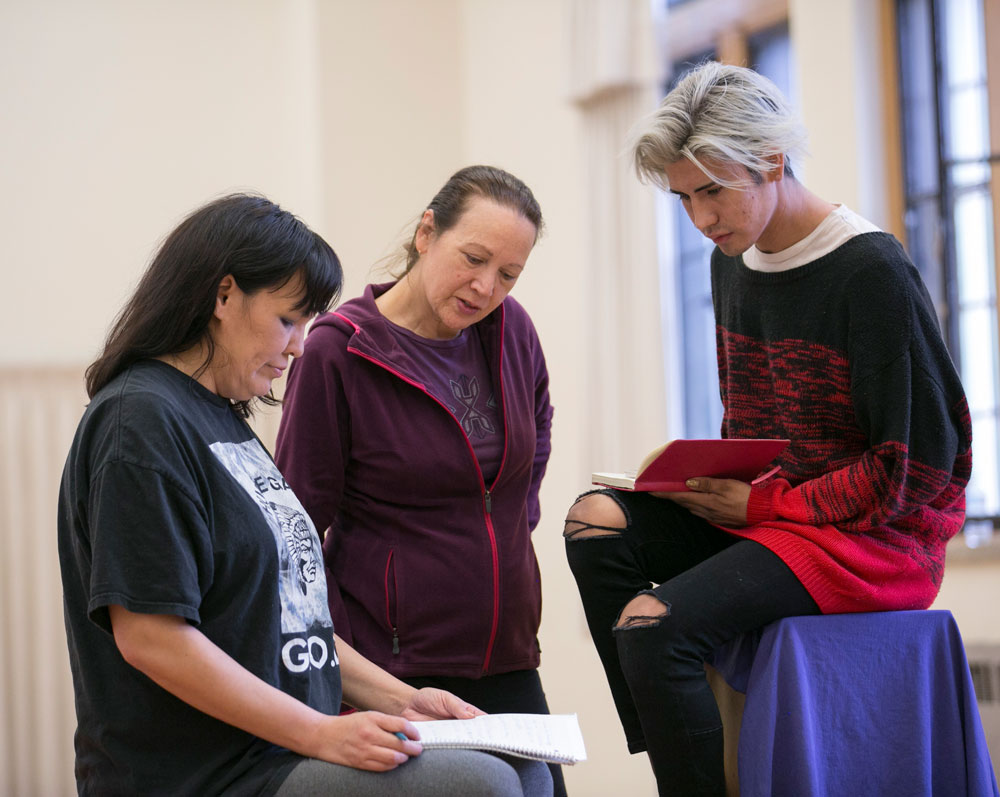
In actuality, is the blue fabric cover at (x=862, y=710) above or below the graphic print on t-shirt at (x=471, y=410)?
below

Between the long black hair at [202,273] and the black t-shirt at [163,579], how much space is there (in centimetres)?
4

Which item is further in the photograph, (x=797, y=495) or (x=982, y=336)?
Answer: (x=982, y=336)

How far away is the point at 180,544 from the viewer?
119 centimetres

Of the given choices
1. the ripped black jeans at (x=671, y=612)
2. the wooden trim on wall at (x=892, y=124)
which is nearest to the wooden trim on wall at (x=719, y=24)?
the wooden trim on wall at (x=892, y=124)

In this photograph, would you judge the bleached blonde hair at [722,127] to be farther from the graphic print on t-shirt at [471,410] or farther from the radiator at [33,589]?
the radiator at [33,589]

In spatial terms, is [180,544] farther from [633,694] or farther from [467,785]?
[633,694]

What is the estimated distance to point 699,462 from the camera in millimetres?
1701

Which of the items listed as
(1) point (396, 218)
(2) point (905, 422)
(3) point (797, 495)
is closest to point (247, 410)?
(3) point (797, 495)

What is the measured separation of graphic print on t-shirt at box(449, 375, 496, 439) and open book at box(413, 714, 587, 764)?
659 mm

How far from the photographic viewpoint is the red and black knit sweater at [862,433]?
5.49ft

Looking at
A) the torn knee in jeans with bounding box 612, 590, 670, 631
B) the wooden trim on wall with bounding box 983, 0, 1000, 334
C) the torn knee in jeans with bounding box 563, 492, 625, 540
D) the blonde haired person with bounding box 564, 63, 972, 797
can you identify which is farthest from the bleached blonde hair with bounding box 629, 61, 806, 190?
the wooden trim on wall with bounding box 983, 0, 1000, 334

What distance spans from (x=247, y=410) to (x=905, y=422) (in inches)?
36.9

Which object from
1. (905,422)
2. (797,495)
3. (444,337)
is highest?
(444,337)

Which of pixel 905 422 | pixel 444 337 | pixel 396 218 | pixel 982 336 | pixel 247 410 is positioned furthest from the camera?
pixel 396 218
